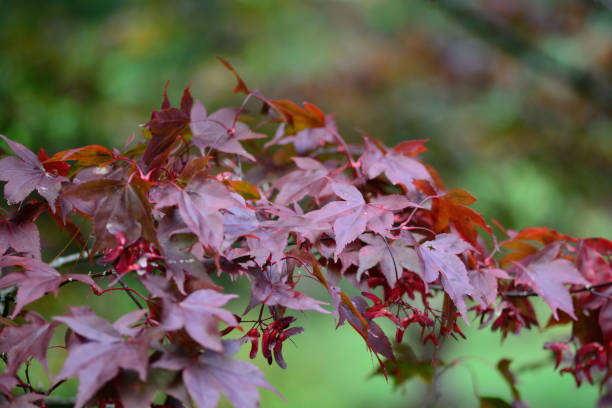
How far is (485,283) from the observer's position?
0.65m

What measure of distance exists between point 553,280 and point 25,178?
2.34 feet

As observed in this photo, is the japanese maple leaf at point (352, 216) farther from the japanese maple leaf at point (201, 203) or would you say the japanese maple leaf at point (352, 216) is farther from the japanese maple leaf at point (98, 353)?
the japanese maple leaf at point (98, 353)

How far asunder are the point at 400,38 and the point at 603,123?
1411 mm

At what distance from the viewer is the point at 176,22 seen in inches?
125

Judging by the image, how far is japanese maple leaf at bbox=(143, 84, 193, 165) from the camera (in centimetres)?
59

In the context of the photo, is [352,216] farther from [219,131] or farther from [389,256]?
[219,131]

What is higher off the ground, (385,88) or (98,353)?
(98,353)

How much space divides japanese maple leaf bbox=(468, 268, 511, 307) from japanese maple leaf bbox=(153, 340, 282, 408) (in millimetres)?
314

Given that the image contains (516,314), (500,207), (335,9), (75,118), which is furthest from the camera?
(335,9)

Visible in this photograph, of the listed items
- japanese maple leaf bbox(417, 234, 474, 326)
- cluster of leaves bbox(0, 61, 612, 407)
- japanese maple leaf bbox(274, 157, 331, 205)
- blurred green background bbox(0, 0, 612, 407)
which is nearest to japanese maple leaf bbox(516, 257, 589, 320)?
cluster of leaves bbox(0, 61, 612, 407)

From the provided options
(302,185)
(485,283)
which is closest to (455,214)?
(485,283)

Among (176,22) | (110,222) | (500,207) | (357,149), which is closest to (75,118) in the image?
(176,22)

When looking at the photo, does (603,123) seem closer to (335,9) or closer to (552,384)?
(552,384)

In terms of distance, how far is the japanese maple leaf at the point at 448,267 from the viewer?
0.56 meters
